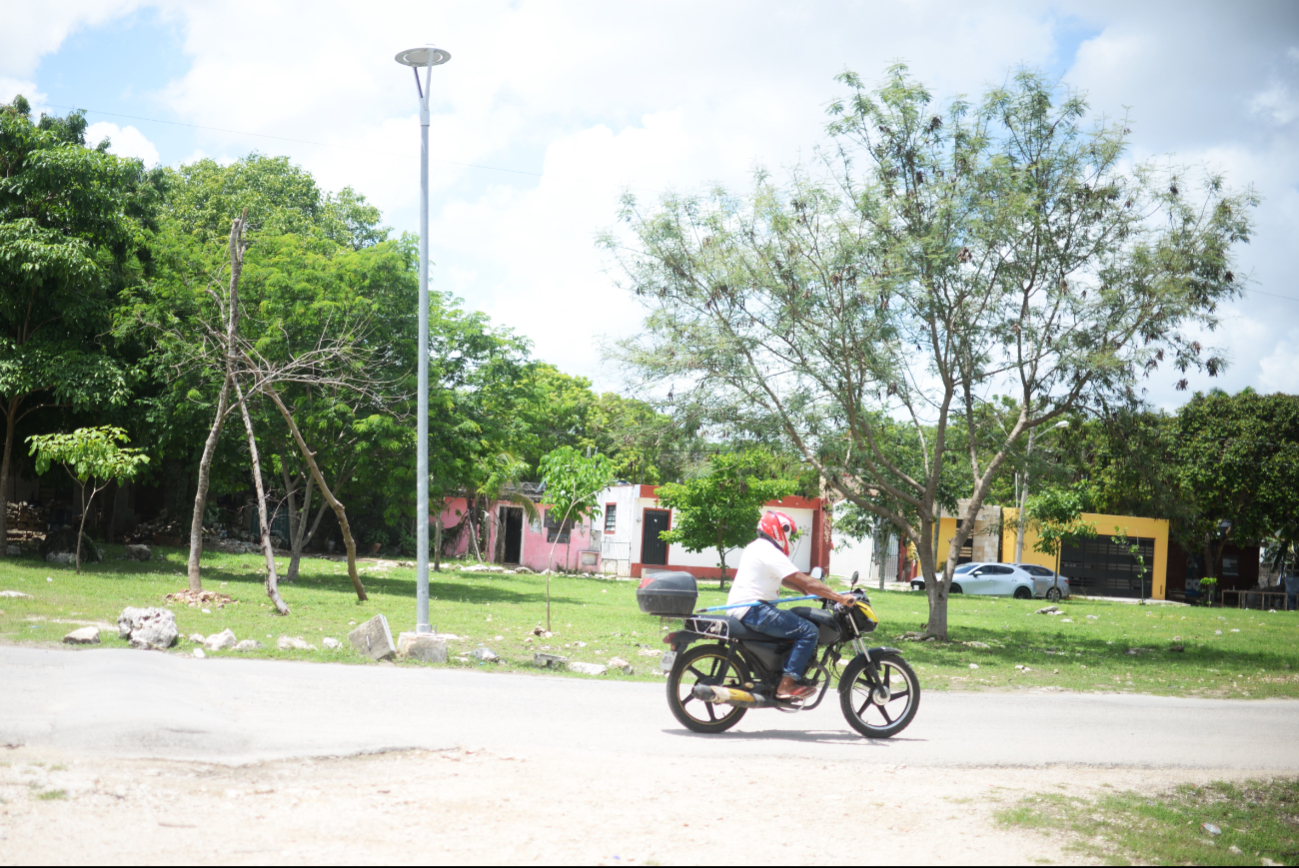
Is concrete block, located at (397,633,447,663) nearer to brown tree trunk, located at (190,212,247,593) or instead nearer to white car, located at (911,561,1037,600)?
brown tree trunk, located at (190,212,247,593)

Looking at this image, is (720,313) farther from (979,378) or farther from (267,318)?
(267,318)

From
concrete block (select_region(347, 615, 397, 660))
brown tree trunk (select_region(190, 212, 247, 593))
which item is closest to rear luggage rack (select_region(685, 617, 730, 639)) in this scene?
concrete block (select_region(347, 615, 397, 660))

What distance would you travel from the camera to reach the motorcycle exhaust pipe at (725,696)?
7.38 m

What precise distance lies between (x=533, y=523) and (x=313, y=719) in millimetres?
32538

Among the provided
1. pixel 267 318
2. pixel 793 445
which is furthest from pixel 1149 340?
pixel 267 318

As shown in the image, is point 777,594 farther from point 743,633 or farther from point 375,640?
point 375,640

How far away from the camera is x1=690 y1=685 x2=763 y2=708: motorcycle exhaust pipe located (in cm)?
738

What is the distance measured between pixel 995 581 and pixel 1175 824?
3427 cm

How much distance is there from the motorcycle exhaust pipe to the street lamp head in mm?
8859

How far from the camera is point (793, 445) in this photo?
1773 cm

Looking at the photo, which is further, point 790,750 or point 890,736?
point 890,736

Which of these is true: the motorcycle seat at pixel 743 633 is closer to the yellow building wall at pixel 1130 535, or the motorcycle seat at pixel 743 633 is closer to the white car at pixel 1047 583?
the white car at pixel 1047 583

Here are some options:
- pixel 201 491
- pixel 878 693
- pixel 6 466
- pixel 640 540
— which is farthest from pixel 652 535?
pixel 878 693

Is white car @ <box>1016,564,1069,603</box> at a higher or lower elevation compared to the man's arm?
lower
